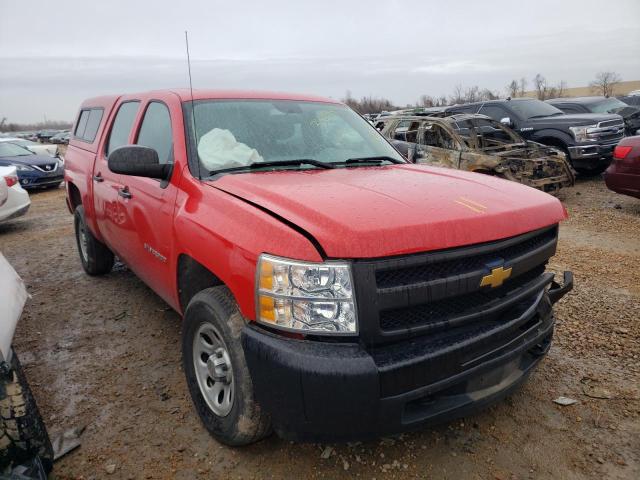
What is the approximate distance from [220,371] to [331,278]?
2.82ft

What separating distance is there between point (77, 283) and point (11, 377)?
10.4 feet

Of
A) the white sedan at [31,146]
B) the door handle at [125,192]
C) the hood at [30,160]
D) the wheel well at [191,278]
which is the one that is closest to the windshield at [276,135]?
the wheel well at [191,278]

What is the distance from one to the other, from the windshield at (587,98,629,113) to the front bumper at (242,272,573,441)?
529 inches

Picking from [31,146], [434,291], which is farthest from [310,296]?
[31,146]

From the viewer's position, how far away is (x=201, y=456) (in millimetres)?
2285

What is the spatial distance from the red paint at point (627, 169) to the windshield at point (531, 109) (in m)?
4.27

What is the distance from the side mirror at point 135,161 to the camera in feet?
8.42

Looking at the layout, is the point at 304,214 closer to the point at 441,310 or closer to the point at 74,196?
the point at 441,310

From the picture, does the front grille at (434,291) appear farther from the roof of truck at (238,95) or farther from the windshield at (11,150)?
the windshield at (11,150)

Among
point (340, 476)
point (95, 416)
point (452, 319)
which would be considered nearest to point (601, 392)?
point (452, 319)

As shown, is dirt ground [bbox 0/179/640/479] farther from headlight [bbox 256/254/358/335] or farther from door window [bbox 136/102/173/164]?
door window [bbox 136/102/173/164]

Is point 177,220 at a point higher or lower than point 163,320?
higher

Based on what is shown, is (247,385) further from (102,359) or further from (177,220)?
(102,359)

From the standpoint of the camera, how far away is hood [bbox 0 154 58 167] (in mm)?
12556
